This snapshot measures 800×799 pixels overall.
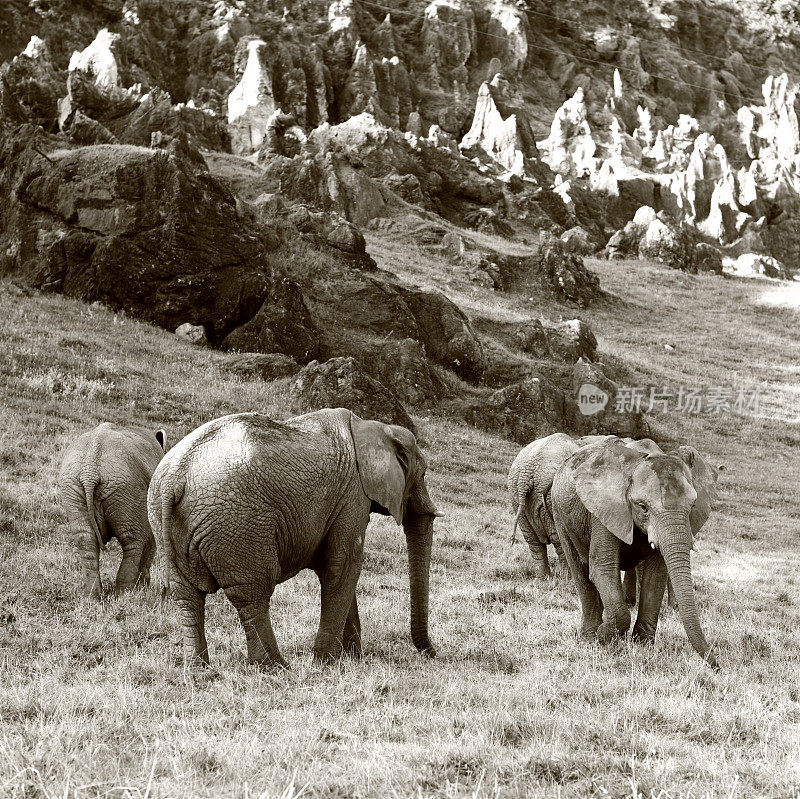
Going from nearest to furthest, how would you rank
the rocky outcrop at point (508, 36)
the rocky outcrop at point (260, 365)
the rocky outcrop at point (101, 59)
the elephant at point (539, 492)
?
the elephant at point (539, 492) < the rocky outcrop at point (260, 365) < the rocky outcrop at point (101, 59) < the rocky outcrop at point (508, 36)

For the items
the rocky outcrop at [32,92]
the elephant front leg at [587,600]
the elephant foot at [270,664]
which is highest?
the rocky outcrop at [32,92]

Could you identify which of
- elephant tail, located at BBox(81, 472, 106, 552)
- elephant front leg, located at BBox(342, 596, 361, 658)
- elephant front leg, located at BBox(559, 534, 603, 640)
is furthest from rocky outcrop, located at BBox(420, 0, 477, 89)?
elephant front leg, located at BBox(342, 596, 361, 658)

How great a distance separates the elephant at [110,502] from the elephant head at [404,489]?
10.9 feet

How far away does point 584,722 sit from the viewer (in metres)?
6.21

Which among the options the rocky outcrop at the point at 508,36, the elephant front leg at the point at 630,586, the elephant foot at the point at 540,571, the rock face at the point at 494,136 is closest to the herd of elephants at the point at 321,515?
the elephant front leg at the point at 630,586

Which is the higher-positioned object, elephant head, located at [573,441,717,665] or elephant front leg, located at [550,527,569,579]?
elephant head, located at [573,441,717,665]

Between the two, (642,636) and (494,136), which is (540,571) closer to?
(642,636)

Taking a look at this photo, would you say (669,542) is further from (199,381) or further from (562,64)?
(562,64)

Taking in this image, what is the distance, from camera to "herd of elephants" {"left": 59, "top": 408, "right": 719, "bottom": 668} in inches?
304

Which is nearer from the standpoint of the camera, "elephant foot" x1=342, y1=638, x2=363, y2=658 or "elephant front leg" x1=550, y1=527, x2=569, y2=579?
"elephant foot" x1=342, y1=638, x2=363, y2=658

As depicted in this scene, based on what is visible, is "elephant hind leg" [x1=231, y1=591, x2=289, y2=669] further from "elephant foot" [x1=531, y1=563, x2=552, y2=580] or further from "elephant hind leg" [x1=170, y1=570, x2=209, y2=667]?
"elephant foot" [x1=531, y1=563, x2=552, y2=580]

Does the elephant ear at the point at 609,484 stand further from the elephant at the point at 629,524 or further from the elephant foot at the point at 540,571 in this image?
the elephant foot at the point at 540,571

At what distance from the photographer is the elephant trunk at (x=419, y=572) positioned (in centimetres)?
871

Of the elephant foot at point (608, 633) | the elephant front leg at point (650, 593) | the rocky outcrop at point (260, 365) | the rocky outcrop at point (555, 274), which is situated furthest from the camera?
the rocky outcrop at point (555, 274)
